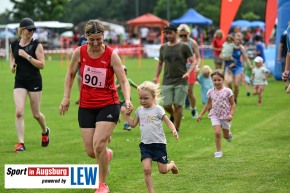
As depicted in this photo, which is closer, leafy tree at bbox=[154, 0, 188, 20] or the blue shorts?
the blue shorts

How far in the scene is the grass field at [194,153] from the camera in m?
10.6

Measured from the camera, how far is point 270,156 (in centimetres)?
1294

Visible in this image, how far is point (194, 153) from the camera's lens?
44.4 feet

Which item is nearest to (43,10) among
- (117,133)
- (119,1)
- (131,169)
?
(119,1)

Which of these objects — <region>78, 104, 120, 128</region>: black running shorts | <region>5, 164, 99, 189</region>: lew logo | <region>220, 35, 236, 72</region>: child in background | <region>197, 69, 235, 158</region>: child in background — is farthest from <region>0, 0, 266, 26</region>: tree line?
<region>5, 164, 99, 189</region>: lew logo

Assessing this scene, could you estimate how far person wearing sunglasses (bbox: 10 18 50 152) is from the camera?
45.0 ft

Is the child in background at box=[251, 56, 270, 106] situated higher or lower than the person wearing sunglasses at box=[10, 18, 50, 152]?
lower

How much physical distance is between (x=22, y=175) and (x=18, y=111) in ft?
17.4

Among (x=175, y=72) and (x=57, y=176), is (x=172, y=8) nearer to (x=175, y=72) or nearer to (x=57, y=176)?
(x=175, y=72)

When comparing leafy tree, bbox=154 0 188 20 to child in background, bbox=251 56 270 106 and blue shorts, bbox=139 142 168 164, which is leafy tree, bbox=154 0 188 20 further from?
blue shorts, bbox=139 142 168 164

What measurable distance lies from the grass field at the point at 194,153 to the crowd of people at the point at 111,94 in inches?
14.5

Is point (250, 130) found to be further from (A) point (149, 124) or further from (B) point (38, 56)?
(A) point (149, 124)

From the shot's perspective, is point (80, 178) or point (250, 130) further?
point (250, 130)

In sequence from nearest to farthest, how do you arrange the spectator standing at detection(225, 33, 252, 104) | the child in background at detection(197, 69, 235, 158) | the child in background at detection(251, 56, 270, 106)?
the child in background at detection(197, 69, 235, 158), the spectator standing at detection(225, 33, 252, 104), the child in background at detection(251, 56, 270, 106)
